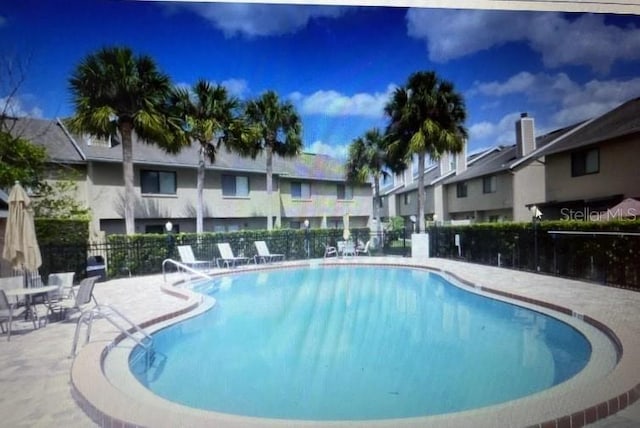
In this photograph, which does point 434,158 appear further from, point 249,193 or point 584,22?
point 249,193

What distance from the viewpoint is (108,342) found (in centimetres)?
297

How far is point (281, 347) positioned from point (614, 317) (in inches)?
109

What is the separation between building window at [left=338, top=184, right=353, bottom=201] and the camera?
419 cm

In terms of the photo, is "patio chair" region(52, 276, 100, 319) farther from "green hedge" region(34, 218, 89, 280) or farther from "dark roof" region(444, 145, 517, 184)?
"dark roof" region(444, 145, 517, 184)

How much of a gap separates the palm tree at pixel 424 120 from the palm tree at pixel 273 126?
2.90 feet

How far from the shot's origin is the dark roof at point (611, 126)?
129 inches

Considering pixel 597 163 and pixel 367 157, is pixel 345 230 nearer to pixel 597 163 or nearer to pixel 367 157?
pixel 367 157

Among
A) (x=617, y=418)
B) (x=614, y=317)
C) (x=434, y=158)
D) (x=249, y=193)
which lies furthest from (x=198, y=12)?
(x=614, y=317)

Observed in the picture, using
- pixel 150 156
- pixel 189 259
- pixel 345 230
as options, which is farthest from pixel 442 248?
pixel 150 156

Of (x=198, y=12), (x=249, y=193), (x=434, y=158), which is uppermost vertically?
(x=198, y=12)

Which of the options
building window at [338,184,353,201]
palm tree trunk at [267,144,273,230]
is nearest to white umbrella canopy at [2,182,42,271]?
palm tree trunk at [267,144,273,230]

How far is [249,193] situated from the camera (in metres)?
4.22

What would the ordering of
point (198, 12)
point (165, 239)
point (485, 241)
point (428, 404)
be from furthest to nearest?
1. point (485, 241)
2. point (165, 239)
3. point (198, 12)
4. point (428, 404)

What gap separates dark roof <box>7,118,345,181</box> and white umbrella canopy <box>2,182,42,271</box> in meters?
0.39
